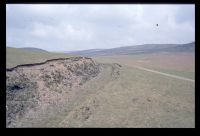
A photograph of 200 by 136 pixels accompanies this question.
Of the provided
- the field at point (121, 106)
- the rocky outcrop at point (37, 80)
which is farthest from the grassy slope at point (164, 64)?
the rocky outcrop at point (37, 80)

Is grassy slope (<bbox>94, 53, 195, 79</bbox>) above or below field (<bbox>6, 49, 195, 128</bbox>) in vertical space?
above

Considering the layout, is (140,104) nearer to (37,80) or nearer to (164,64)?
(37,80)

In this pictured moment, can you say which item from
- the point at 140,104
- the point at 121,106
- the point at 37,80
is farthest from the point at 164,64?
the point at 121,106

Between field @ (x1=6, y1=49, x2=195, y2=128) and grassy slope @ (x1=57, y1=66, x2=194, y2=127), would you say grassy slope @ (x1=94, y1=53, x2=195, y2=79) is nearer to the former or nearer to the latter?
grassy slope @ (x1=57, y1=66, x2=194, y2=127)

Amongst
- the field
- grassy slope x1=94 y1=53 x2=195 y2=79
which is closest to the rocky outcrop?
the field

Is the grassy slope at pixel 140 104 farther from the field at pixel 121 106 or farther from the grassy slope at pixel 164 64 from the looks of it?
the grassy slope at pixel 164 64
